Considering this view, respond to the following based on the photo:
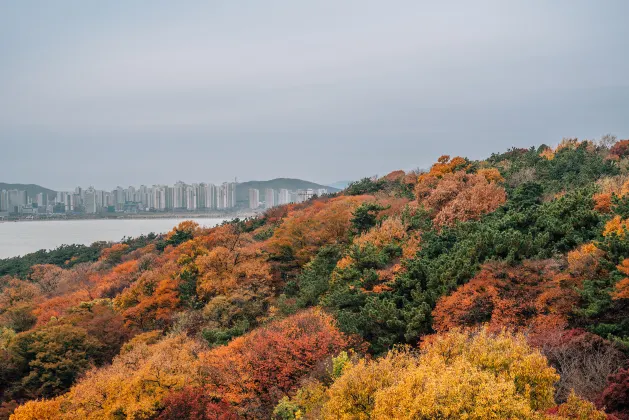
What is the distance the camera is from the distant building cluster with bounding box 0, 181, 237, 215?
163 metres

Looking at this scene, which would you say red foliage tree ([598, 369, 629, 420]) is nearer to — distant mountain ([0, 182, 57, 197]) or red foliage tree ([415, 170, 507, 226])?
red foliage tree ([415, 170, 507, 226])

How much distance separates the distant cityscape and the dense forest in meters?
123

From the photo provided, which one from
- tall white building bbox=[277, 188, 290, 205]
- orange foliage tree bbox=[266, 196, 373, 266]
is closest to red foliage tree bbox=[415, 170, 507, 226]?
orange foliage tree bbox=[266, 196, 373, 266]

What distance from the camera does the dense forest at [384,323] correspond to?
1019 cm

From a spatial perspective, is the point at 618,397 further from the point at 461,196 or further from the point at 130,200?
the point at 130,200

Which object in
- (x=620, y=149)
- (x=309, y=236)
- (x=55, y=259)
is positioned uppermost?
(x=620, y=149)

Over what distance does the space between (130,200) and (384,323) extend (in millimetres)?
172351

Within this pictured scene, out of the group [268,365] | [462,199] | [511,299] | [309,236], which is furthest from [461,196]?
[268,365]

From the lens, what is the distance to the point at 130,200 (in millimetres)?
174375

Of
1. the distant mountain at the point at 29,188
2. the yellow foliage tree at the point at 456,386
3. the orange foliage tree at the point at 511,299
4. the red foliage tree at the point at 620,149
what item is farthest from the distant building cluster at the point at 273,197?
the yellow foliage tree at the point at 456,386

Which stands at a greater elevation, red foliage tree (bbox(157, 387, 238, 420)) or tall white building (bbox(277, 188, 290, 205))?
tall white building (bbox(277, 188, 290, 205))

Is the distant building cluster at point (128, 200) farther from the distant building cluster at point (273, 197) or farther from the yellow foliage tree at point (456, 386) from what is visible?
the yellow foliage tree at point (456, 386)

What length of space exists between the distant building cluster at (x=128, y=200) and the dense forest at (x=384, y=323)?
421ft

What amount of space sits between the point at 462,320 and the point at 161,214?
511ft
